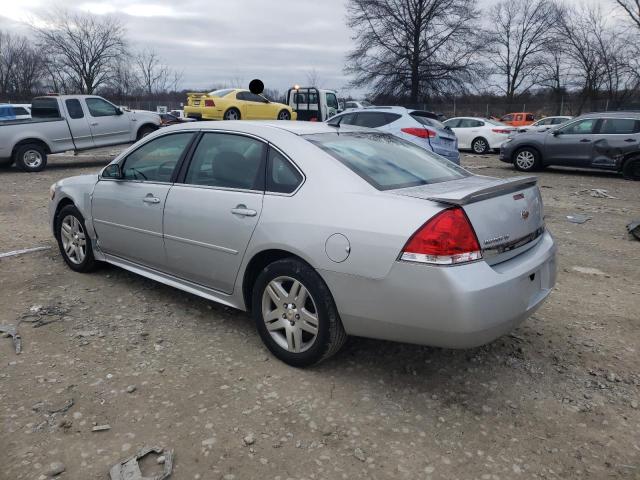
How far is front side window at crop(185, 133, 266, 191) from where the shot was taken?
347cm

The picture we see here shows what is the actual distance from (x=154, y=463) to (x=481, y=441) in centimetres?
158

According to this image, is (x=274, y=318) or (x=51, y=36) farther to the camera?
(x=51, y=36)

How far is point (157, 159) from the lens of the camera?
4176 millimetres

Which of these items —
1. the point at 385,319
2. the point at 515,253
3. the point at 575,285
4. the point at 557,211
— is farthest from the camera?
the point at 557,211

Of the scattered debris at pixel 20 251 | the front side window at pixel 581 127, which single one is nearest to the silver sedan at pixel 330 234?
the scattered debris at pixel 20 251

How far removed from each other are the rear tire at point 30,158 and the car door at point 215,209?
10.6m

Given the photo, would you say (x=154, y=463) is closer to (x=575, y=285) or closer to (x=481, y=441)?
(x=481, y=441)

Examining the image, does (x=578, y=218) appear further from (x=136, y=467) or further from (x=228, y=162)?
(x=136, y=467)

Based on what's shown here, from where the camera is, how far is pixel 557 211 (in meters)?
8.24

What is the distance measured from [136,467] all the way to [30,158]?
12.3 metres

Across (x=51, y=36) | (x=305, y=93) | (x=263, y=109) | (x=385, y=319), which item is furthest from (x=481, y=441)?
(x=51, y=36)

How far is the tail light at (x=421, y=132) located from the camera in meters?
10.2

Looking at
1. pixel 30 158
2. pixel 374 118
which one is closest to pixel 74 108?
pixel 30 158

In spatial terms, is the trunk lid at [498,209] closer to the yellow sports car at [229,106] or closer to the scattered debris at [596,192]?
the scattered debris at [596,192]
